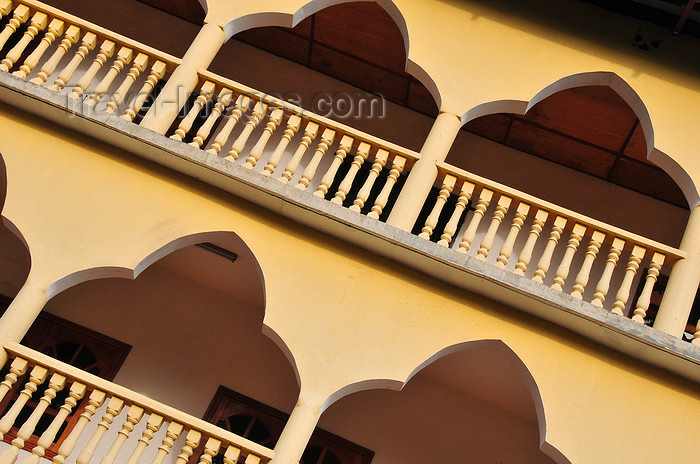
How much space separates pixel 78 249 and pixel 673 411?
16.2ft

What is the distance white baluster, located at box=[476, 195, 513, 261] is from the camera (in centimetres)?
632

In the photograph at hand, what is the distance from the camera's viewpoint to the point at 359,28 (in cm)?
848

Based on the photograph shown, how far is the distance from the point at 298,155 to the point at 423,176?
1.11 meters

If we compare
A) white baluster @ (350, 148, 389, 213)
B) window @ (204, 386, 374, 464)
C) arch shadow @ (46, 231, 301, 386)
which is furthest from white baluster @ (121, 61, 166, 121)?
window @ (204, 386, 374, 464)

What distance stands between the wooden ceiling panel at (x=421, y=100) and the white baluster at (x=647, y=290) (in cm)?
354

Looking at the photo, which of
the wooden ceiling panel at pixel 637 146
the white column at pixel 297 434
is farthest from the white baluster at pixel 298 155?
the wooden ceiling panel at pixel 637 146

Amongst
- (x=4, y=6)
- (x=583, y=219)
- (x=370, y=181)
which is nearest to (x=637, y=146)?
(x=583, y=219)

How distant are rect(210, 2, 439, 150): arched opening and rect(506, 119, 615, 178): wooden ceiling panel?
1.06 metres

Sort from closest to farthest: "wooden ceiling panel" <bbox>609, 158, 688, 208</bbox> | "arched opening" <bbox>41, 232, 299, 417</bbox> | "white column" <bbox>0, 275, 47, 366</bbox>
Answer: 1. "white column" <bbox>0, 275, 47, 366</bbox>
2. "arched opening" <bbox>41, 232, 299, 417</bbox>
3. "wooden ceiling panel" <bbox>609, 158, 688, 208</bbox>

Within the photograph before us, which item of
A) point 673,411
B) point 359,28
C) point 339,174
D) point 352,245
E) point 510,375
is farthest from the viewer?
point 339,174

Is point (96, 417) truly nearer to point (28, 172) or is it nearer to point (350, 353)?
point (28, 172)

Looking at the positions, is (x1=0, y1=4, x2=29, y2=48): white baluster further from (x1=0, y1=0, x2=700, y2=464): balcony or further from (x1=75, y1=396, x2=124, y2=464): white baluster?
(x1=75, y1=396, x2=124, y2=464): white baluster

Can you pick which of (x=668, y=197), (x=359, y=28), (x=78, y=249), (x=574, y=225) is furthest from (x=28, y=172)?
(x=668, y=197)

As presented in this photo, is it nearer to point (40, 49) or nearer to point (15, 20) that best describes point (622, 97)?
point (40, 49)
